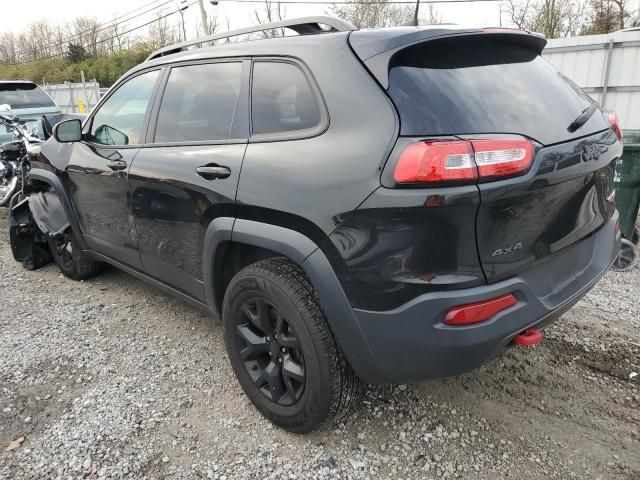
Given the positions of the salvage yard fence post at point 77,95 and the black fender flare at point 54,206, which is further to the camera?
the salvage yard fence post at point 77,95

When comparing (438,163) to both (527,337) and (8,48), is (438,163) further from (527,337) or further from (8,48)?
(8,48)

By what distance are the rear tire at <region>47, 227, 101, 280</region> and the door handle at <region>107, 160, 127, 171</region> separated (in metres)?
1.18

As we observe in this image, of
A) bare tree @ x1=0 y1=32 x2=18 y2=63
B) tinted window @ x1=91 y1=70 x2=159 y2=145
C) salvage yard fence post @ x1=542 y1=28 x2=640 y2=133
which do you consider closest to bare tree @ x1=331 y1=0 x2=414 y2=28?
salvage yard fence post @ x1=542 y1=28 x2=640 y2=133

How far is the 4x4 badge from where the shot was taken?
1776 millimetres

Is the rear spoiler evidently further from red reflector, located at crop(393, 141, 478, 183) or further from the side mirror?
the side mirror

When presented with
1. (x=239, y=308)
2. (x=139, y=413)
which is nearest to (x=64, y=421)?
(x=139, y=413)

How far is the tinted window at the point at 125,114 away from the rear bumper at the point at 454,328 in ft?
6.78

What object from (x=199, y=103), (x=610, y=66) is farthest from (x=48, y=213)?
(x=610, y=66)

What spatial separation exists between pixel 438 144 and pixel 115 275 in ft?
12.0

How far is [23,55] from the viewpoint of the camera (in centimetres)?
6150

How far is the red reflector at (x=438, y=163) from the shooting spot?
66.9 inches

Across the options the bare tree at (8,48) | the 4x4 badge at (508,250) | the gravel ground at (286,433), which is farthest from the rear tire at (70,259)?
the bare tree at (8,48)

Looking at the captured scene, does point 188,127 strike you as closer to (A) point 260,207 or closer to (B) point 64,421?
(A) point 260,207

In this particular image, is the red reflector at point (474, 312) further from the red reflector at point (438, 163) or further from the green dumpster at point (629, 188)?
the green dumpster at point (629, 188)
